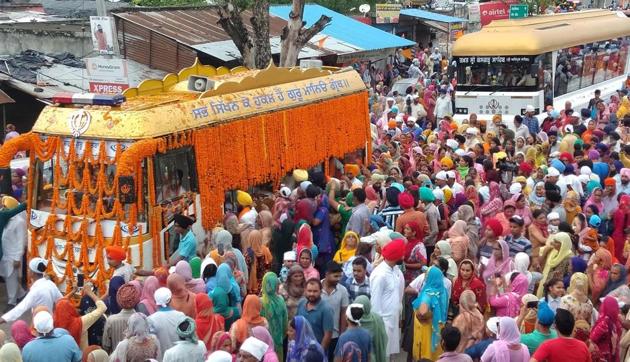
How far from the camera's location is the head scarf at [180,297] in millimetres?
7453

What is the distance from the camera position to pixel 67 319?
7113 millimetres

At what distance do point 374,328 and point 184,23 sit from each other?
18165 mm

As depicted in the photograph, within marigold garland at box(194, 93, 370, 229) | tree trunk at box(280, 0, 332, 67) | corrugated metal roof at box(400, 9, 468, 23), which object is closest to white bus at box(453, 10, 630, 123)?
tree trunk at box(280, 0, 332, 67)

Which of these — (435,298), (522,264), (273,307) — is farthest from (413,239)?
(273,307)

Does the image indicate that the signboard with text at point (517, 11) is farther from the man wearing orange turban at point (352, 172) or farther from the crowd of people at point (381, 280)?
the man wearing orange turban at point (352, 172)

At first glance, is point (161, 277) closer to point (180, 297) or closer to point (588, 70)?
point (180, 297)

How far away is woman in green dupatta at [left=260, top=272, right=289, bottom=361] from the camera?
7598mm

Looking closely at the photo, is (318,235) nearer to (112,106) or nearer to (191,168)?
(191,168)

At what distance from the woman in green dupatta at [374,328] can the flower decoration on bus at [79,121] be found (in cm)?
452

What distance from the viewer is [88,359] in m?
6.45

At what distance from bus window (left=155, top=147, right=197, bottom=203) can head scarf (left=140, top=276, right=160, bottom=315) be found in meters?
2.29

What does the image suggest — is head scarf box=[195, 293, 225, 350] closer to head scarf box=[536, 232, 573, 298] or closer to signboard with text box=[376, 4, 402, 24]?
head scarf box=[536, 232, 573, 298]

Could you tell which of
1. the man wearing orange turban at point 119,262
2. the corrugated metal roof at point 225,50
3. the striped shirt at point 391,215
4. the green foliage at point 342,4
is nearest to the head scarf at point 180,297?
the man wearing orange turban at point 119,262

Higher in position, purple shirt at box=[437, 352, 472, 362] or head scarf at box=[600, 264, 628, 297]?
purple shirt at box=[437, 352, 472, 362]
